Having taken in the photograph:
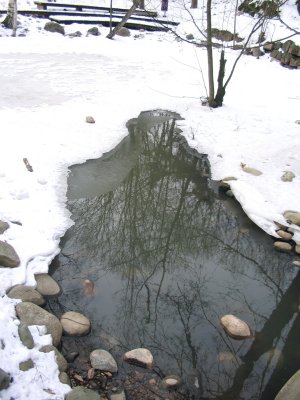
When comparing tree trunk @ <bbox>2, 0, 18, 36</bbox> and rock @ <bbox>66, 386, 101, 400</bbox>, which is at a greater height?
tree trunk @ <bbox>2, 0, 18, 36</bbox>

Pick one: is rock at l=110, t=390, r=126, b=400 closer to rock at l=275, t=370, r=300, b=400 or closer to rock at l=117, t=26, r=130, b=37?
rock at l=275, t=370, r=300, b=400

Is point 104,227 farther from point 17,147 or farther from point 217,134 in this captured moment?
point 217,134

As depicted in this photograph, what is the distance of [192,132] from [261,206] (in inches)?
111

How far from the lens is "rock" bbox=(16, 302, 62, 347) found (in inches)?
131

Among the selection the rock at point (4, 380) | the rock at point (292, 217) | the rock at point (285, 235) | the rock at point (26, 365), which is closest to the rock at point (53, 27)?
the rock at point (292, 217)

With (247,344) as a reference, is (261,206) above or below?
above

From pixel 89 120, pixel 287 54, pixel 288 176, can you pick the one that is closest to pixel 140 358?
pixel 288 176

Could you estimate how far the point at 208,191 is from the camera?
6117 millimetres

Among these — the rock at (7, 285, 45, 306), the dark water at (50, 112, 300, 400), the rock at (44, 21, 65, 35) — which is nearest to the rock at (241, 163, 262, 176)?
the dark water at (50, 112, 300, 400)

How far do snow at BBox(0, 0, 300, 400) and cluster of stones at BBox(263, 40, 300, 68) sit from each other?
1.06 feet

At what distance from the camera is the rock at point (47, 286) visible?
3854 mm

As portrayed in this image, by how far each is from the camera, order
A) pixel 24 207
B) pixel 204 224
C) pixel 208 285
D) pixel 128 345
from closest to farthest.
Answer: pixel 128 345, pixel 208 285, pixel 24 207, pixel 204 224

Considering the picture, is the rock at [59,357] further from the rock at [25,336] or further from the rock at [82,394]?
the rock at [82,394]

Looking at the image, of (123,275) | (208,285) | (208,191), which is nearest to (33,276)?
(123,275)
